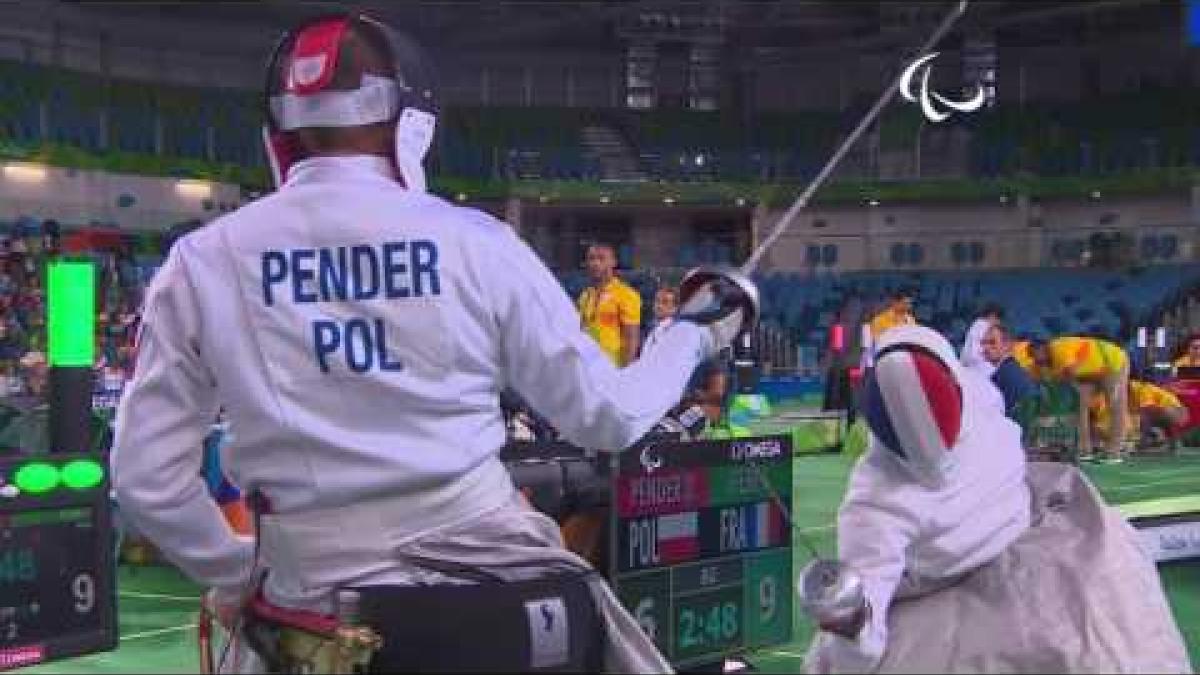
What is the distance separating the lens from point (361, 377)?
6.89 feet

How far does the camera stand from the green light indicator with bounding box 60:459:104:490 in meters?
4.99

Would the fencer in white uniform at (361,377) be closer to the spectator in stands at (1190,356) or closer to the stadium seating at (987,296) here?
the spectator in stands at (1190,356)

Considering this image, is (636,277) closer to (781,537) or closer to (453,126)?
(453,126)

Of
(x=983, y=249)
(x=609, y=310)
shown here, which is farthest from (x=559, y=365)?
(x=983, y=249)

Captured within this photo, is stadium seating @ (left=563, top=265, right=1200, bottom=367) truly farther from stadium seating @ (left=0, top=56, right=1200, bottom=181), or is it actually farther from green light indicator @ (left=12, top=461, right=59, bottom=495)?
green light indicator @ (left=12, top=461, right=59, bottom=495)

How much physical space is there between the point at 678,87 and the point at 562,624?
128 ft

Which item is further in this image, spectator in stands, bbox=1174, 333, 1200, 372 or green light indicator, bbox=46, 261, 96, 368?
spectator in stands, bbox=1174, 333, 1200, 372

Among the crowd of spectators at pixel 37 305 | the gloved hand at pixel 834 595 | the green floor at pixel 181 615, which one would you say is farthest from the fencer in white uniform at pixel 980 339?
the gloved hand at pixel 834 595

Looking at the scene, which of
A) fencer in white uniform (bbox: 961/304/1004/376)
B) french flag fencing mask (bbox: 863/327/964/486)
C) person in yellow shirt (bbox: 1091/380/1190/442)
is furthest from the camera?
person in yellow shirt (bbox: 1091/380/1190/442)

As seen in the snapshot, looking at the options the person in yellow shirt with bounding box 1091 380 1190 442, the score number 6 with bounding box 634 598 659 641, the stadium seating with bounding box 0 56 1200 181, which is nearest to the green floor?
the score number 6 with bounding box 634 598 659 641

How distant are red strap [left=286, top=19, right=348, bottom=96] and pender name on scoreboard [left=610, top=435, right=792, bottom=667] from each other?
3.02 metres

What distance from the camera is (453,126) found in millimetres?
37000

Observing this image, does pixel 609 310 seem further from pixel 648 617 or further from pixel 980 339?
pixel 648 617

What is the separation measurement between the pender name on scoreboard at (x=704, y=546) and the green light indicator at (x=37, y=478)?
5.97 ft
